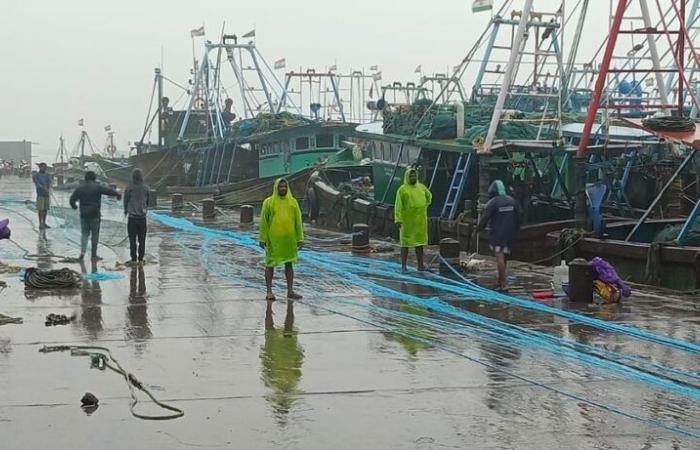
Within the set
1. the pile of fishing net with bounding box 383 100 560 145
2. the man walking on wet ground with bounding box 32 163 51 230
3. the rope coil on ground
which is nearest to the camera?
the rope coil on ground

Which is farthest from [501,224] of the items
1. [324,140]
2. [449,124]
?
[324,140]

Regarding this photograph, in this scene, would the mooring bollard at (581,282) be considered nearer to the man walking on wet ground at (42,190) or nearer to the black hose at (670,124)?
the black hose at (670,124)

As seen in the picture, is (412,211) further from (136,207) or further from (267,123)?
(267,123)

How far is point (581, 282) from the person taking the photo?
11203 millimetres

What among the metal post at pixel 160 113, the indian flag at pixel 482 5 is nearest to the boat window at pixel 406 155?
the indian flag at pixel 482 5

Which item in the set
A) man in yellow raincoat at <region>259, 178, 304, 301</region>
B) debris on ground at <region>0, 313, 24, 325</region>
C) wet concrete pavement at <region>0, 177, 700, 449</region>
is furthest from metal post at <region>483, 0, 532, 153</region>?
debris on ground at <region>0, 313, 24, 325</region>

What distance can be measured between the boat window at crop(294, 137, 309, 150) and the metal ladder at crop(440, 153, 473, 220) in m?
13.6

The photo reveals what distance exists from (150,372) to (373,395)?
1832mm

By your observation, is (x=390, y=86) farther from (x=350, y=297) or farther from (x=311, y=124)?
(x=350, y=297)

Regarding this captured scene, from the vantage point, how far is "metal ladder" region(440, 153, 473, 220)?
18.1 m

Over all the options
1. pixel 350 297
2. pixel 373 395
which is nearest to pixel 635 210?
pixel 350 297

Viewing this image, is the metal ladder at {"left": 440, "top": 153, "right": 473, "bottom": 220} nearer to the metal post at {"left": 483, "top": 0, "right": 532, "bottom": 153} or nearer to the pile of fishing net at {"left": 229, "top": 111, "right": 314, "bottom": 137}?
the metal post at {"left": 483, "top": 0, "right": 532, "bottom": 153}

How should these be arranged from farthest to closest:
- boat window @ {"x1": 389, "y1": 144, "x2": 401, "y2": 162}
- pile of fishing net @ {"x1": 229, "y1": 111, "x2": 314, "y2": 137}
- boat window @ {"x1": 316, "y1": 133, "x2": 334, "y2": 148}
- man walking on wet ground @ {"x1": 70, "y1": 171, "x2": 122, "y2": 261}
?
pile of fishing net @ {"x1": 229, "y1": 111, "x2": 314, "y2": 137} < boat window @ {"x1": 316, "y1": 133, "x2": 334, "y2": 148} < boat window @ {"x1": 389, "y1": 144, "x2": 401, "y2": 162} < man walking on wet ground @ {"x1": 70, "y1": 171, "x2": 122, "y2": 261}

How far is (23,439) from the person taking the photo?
562cm
